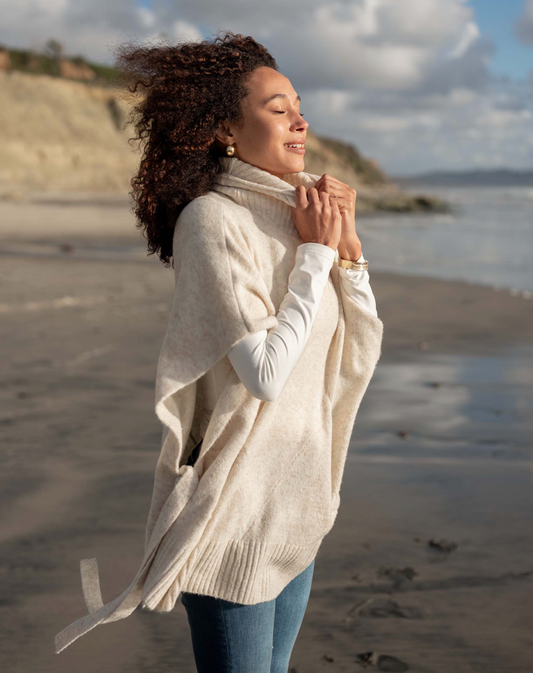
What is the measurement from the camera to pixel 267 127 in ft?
6.11

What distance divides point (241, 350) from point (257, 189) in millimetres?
444

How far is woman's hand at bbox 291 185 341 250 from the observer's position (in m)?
1.81

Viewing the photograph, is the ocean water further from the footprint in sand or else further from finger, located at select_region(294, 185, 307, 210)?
finger, located at select_region(294, 185, 307, 210)

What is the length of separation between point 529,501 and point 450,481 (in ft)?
1.55

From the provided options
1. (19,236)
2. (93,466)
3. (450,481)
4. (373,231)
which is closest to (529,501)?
(450,481)

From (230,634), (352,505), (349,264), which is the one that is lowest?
(352,505)

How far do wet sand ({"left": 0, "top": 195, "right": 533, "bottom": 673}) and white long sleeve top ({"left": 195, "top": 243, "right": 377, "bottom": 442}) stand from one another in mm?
1603

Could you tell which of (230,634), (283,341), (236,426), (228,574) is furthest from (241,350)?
(230,634)

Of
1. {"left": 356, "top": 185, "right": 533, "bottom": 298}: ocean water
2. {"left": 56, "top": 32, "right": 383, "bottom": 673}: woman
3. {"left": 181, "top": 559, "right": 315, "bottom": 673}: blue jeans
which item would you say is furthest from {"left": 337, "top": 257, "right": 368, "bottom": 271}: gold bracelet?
{"left": 356, "top": 185, "right": 533, "bottom": 298}: ocean water

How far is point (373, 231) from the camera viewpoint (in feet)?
92.6

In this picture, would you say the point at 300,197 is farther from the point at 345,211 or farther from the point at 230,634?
the point at 230,634

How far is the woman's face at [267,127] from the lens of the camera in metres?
1.86

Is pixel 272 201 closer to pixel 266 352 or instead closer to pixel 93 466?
pixel 266 352

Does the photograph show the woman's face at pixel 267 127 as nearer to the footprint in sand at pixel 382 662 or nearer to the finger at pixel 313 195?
the finger at pixel 313 195
